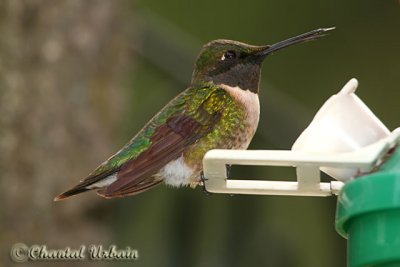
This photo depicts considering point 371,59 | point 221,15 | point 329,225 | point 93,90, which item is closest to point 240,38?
point 221,15

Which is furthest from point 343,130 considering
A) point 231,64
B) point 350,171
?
point 231,64

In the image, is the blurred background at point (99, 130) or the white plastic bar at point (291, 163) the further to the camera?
the blurred background at point (99, 130)

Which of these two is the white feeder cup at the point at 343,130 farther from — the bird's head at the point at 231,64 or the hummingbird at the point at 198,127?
the bird's head at the point at 231,64

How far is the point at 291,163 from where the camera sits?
2961mm

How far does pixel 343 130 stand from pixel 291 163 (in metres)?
0.40

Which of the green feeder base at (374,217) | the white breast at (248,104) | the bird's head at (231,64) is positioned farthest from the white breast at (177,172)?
the green feeder base at (374,217)

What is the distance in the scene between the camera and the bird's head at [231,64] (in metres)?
4.32

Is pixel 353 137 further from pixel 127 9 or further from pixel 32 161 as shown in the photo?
pixel 127 9

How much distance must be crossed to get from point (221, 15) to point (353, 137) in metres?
5.09

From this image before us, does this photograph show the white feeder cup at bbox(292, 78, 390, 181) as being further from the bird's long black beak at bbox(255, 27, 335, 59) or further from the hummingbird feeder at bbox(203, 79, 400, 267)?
the bird's long black beak at bbox(255, 27, 335, 59)

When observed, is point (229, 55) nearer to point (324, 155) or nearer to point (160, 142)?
point (160, 142)

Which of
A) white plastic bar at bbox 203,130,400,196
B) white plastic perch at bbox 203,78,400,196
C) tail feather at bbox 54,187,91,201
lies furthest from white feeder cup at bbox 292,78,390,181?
tail feather at bbox 54,187,91,201

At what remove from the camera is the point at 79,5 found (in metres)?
6.02

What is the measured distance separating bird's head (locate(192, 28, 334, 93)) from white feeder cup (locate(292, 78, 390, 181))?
922mm
